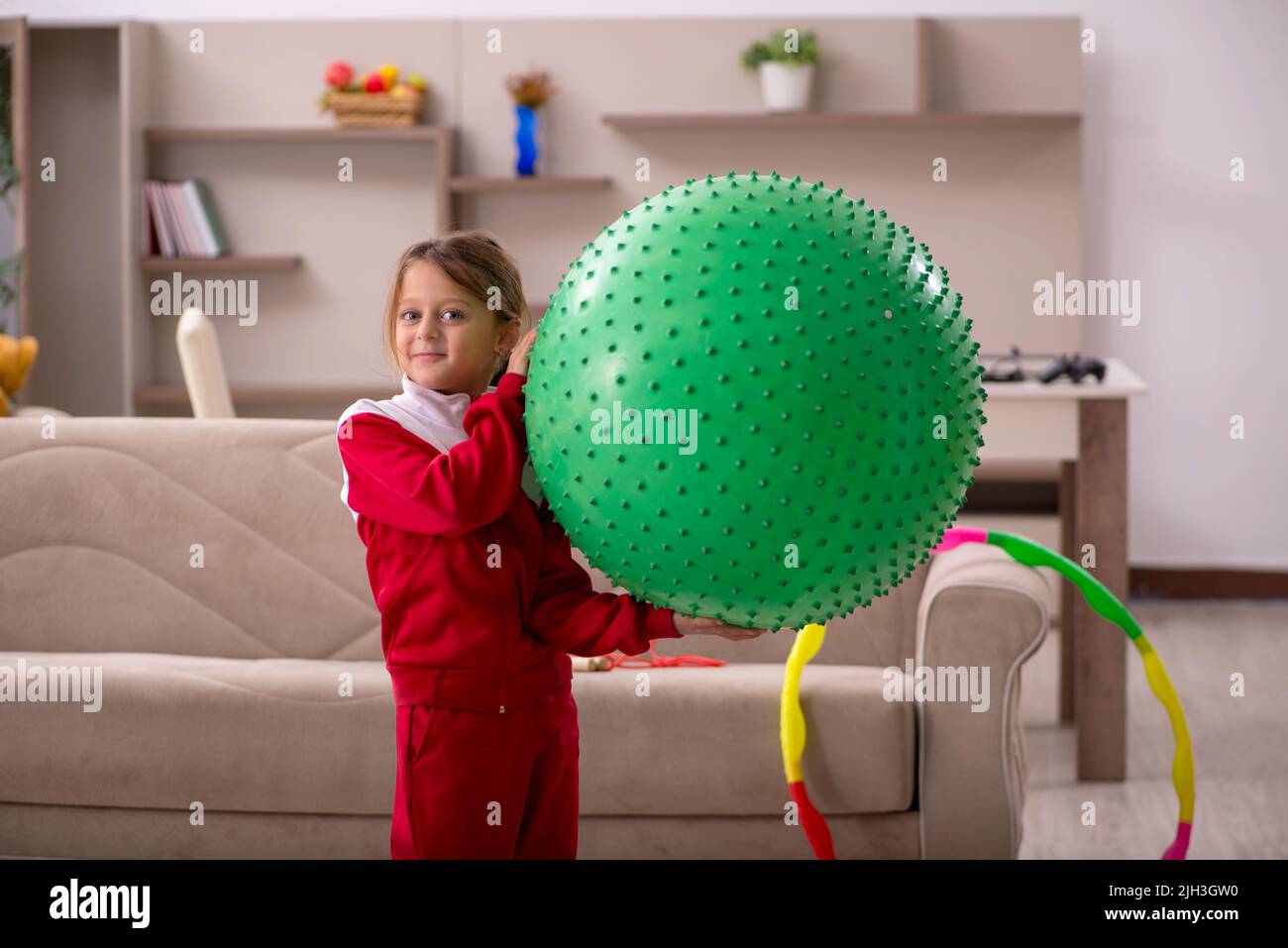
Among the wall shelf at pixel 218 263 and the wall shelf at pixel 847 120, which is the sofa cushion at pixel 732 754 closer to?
the wall shelf at pixel 847 120

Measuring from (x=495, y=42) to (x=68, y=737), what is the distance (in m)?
3.80

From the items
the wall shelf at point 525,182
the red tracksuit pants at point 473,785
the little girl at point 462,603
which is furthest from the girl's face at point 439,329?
the wall shelf at point 525,182

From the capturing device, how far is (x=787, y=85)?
5344mm

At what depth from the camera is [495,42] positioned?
554 centimetres

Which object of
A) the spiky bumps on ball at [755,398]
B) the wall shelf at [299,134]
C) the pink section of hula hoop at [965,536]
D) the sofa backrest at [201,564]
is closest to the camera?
the spiky bumps on ball at [755,398]

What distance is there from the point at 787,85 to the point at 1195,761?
9.70 ft

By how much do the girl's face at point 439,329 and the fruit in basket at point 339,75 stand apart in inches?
166

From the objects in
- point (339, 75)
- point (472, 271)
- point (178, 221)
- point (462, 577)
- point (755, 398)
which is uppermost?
point (339, 75)

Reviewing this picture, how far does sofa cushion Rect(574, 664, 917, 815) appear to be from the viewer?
234cm

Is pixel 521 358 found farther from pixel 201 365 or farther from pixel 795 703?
pixel 201 365

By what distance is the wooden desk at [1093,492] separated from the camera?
3244 mm

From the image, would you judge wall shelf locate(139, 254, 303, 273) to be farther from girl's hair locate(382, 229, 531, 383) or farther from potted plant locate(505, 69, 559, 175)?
girl's hair locate(382, 229, 531, 383)

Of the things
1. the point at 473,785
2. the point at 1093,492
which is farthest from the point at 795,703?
the point at 1093,492
